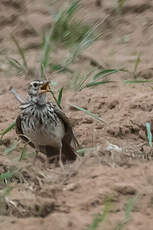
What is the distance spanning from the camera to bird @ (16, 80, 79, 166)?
605cm

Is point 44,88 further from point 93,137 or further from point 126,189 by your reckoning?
point 126,189

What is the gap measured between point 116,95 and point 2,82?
1754mm

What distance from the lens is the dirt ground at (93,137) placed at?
14.0 ft

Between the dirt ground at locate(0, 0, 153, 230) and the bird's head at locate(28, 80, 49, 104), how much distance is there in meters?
0.61

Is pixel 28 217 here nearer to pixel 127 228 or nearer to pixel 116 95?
pixel 127 228

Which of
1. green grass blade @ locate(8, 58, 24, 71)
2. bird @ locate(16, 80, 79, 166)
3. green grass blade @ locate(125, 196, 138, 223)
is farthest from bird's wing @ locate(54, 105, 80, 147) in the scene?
green grass blade @ locate(125, 196, 138, 223)

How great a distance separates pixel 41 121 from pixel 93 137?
0.65 m

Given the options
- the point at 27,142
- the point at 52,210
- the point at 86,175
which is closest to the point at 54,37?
the point at 27,142

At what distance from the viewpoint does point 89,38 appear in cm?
677

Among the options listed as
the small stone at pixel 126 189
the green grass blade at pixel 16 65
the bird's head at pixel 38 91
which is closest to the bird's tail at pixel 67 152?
the bird's head at pixel 38 91

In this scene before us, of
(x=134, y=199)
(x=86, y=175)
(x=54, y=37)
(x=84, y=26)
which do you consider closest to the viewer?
(x=134, y=199)

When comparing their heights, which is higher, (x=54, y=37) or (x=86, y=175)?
(x=54, y=37)

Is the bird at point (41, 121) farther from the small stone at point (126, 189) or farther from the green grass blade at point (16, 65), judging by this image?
the small stone at point (126, 189)

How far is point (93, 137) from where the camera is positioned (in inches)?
252
